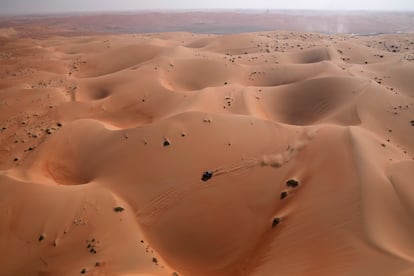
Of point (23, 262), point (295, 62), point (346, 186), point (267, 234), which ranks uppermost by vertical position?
point (295, 62)

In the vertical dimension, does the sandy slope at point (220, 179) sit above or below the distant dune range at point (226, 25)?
below

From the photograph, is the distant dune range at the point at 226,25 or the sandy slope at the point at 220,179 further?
the distant dune range at the point at 226,25

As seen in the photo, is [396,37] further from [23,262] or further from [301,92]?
[23,262]

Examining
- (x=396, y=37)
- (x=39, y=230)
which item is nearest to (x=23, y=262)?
(x=39, y=230)

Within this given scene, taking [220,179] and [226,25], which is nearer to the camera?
[220,179]

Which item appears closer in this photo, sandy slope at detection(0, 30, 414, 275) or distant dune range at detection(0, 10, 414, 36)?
sandy slope at detection(0, 30, 414, 275)

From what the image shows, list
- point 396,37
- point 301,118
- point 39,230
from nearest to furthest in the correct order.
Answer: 1. point 39,230
2. point 301,118
3. point 396,37

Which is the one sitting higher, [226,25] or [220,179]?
[226,25]

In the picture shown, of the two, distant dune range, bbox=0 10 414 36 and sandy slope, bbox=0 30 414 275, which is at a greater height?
distant dune range, bbox=0 10 414 36
